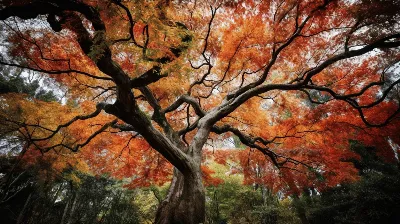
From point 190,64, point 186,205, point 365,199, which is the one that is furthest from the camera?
point 365,199

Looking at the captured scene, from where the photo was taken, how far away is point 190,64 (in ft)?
21.9

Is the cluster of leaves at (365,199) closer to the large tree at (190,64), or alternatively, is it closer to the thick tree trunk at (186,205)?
the large tree at (190,64)

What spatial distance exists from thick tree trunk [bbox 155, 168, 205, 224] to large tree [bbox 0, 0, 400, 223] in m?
0.02

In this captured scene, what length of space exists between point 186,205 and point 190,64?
4.10 meters

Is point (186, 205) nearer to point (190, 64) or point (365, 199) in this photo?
point (190, 64)

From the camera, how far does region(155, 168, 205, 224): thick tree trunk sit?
→ 4.62 meters

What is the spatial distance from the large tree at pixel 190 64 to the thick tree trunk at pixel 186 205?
0.07 ft

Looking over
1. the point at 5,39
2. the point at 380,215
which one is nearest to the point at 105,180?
the point at 5,39

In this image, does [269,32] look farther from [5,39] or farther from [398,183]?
[398,183]

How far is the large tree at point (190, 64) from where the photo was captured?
11.7ft

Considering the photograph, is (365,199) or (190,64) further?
(365,199)

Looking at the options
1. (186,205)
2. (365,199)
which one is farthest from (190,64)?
(365,199)

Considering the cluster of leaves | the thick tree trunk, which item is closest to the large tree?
the thick tree trunk

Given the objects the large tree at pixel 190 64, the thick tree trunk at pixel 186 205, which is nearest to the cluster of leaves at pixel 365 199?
the large tree at pixel 190 64
